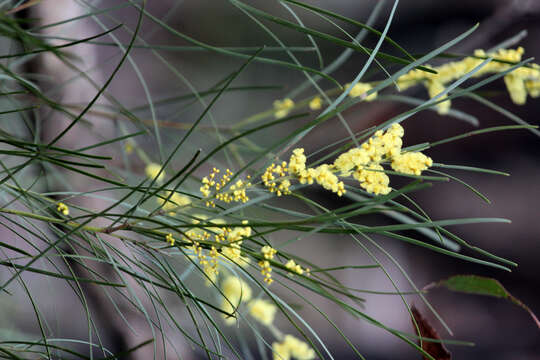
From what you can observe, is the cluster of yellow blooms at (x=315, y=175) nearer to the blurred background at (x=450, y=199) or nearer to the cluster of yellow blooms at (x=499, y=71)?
the cluster of yellow blooms at (x=499, y=71)

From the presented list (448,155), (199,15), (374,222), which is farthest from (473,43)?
(199,15)

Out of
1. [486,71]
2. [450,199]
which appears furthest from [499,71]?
[450,199]

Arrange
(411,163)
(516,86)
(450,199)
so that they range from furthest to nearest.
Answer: (450,199)
(516,86)
(411,163)

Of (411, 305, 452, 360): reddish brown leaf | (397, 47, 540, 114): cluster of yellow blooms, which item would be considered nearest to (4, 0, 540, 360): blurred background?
(397, 47, 540, 114): cluster of yellow blooms

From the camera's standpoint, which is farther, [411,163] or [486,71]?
[486,71]

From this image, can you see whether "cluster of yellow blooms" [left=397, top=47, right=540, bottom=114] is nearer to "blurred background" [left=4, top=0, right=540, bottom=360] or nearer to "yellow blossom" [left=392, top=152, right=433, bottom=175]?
"yellow blossom" [left=392, top=152, right=433, bottom=175]

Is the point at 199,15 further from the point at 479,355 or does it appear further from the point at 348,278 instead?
the point at 479,355

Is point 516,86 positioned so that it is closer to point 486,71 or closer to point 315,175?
point 486,71

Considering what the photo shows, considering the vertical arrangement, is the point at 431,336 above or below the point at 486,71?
below

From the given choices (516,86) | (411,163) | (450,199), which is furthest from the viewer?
(450,199)
